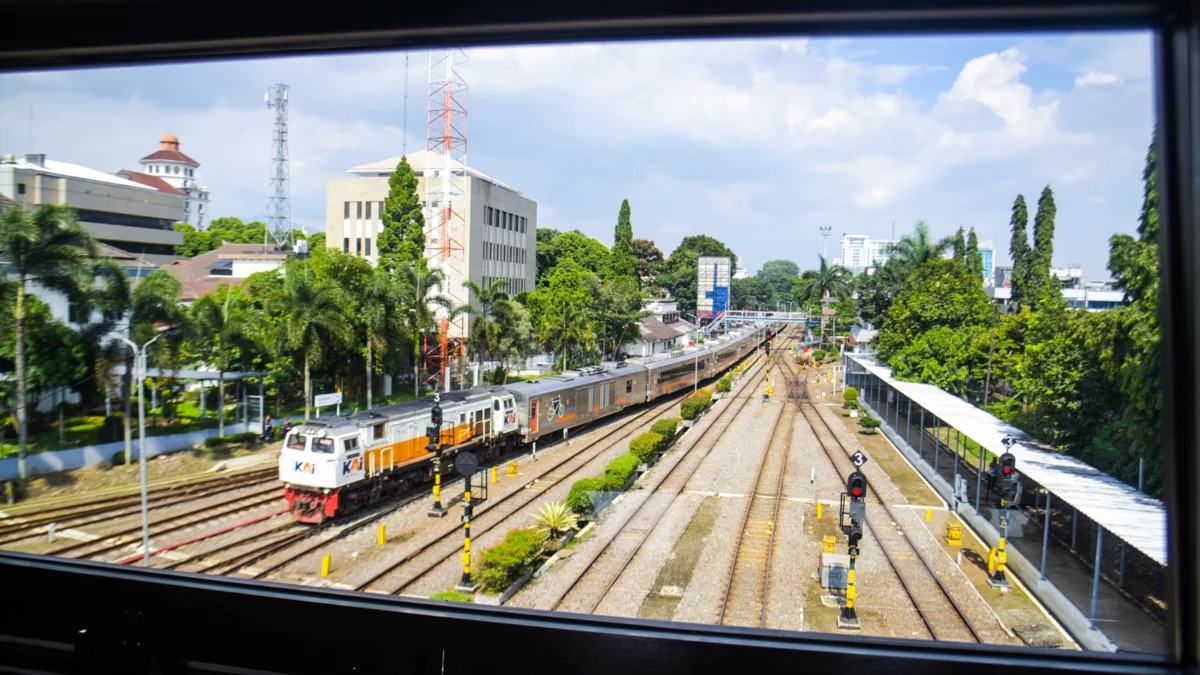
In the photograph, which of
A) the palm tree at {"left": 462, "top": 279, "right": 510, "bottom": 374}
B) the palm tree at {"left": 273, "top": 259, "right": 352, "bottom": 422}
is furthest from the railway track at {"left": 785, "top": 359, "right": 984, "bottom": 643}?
the palm tree at {"left": 273, "top": 259, "right": 352, "bottom": 422}

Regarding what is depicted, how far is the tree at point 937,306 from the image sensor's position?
14219mm

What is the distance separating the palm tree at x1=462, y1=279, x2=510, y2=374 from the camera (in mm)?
13844

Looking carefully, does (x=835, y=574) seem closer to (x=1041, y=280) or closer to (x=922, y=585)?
(x=922, y=585)

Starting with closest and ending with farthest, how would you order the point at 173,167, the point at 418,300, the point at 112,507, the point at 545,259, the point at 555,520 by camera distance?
the point at 173,167, the point at 555,520, the point at 112,507, the point at 418,300, the point at 545,259

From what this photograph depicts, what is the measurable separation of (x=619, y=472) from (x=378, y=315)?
509 cm

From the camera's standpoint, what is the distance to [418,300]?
1264 cm

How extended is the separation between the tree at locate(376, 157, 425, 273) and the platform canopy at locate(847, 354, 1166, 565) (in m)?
9.11

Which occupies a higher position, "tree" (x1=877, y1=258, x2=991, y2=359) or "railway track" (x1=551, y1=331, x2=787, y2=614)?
"tree" (x1=877, y1=258, x2=991, y2=359)

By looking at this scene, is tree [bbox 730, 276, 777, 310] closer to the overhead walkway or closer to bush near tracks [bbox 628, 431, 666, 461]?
bush near tracks [bbox 628, 431, 666, 461]

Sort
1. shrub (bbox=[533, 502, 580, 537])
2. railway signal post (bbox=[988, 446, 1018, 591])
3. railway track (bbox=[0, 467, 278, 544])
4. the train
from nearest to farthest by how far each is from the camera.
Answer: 1. railway signal post (bbox=[988, 446, 1018, 591])
2. railway track (bbox=[0, 467, 278, 544])
3. shrub (bbox=[533, 502, 580, 537])
4. the train

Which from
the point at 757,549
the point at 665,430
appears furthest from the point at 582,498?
the point at 665,430

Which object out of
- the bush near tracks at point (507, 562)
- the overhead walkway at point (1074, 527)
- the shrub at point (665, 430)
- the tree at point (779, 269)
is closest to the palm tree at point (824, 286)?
the shrub at point (665, 430)

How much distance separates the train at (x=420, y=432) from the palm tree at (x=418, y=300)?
83.9 inches

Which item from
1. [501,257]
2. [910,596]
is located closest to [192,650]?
[910,596]
